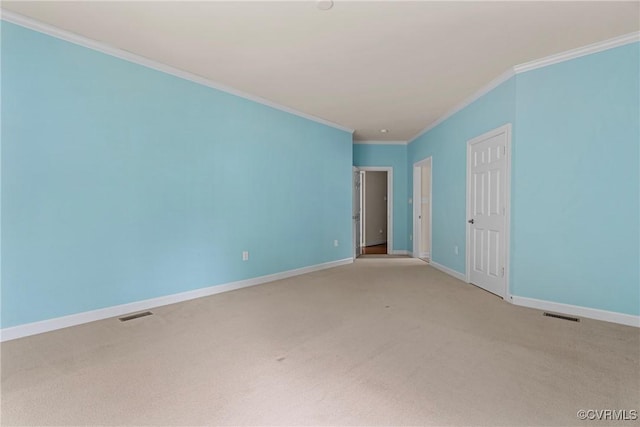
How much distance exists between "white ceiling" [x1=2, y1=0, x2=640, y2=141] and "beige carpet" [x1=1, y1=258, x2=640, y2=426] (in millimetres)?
2556

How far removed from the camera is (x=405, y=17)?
101 inches

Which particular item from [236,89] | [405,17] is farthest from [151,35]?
[405,17]

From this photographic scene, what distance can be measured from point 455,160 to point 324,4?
343 cm

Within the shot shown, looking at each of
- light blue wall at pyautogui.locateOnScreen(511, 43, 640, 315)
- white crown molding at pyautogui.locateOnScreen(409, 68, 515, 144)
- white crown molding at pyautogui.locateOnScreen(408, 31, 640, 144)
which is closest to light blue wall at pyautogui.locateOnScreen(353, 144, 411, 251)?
white crown molding at pyautogui.locateOnScreen(409, 68, 515, 144)

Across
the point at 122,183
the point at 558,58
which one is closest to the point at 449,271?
the point at 558,58

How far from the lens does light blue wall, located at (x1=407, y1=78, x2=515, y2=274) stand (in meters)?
3.88

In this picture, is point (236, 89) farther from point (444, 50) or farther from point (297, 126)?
point (444, 50)

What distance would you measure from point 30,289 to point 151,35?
239 cm

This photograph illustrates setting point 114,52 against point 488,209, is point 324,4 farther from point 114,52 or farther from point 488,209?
point 488,209

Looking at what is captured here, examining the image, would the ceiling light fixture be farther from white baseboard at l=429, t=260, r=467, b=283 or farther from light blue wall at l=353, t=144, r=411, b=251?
light blue wall at l=353, t=144, r=411, b=251

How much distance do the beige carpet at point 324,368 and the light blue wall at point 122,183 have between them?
0.46 metres

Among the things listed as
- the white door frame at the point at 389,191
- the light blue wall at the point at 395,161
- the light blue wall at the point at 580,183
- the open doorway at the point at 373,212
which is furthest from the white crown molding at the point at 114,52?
the open doorway at the point at 373,212

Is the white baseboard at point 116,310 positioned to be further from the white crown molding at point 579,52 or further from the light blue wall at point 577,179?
the white crown molding at point 579,52

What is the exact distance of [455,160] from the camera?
5.02 m
